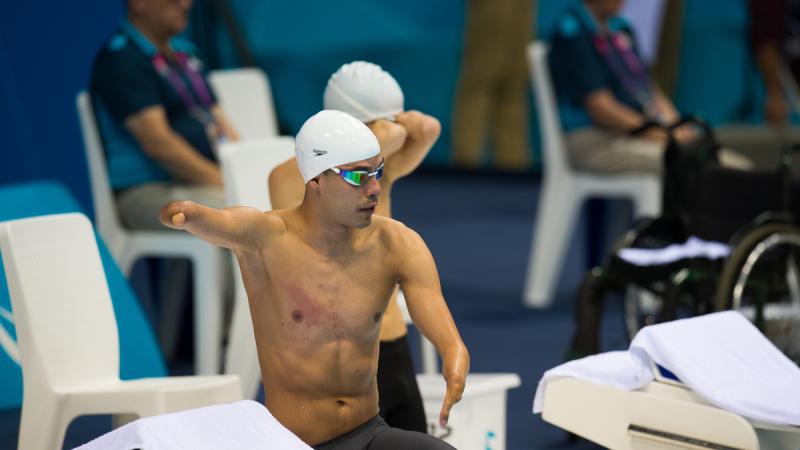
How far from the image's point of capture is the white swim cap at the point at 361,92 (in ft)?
12.4

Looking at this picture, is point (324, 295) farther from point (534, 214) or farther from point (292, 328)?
point (534, 214)

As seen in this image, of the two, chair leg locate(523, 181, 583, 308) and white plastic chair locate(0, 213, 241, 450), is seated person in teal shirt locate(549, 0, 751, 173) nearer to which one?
chair leg locate(523, 181, 583, 308)

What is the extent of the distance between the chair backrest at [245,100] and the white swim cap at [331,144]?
3741 mm

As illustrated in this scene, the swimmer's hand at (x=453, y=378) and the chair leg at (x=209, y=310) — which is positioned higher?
the swimmer's hand at (x=453, y=378)

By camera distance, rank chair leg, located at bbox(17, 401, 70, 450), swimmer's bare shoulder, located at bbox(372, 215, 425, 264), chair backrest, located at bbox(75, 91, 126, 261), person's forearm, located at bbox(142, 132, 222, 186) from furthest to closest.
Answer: chair backrest, located at bbox(75, 91, 126, 261) → person's forearm, located at bbox(142, 132, 222, 186) → chair leg, located at bbox(17, 401, 70, 450) → swimmer's bare shoulder, located at bbox(372, 215, 425, 264)

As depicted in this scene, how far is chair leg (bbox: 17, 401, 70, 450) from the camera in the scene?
367 cm

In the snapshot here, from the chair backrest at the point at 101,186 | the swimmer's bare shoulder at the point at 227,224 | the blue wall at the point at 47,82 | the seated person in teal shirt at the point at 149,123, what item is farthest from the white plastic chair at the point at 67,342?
the blue wall at the point at 47,82

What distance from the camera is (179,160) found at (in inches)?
220

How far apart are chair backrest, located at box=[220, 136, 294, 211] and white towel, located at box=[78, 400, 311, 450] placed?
2.02 m

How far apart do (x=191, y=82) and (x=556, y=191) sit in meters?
1.90

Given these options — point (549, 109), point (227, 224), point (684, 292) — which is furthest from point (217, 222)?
point (549, 109)

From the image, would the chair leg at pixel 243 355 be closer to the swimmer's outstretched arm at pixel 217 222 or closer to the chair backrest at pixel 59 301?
the chair backrest at pixel 59 301

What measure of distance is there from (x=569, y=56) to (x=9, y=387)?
303cm

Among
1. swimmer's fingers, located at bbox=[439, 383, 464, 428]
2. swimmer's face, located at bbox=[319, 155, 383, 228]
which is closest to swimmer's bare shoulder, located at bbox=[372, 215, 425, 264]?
swimmer's face, located at bbox=[319, 155, 383, 228]
